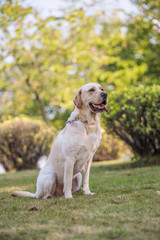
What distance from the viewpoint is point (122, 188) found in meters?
4.71

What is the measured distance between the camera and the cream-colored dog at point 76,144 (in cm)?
405

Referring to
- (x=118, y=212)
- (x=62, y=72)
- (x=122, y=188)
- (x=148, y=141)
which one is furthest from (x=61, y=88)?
(x=118, y=212)

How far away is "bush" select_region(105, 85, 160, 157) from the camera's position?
25.4 feet

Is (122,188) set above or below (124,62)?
above

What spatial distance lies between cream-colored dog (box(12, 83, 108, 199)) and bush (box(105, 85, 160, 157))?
3.65 meters

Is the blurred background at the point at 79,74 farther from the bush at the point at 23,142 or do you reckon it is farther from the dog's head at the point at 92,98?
the dog's head at the point at 92,98

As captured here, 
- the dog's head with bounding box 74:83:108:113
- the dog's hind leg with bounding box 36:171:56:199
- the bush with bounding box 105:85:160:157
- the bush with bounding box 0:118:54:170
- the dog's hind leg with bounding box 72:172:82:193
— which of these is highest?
the dog's head with bounding box 74:83:108:113

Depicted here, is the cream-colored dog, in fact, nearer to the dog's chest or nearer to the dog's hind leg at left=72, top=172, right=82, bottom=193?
the dog's chest

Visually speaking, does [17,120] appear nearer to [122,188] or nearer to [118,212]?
[122,188]

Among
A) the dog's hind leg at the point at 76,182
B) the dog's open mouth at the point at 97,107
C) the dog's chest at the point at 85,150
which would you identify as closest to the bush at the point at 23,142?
the dog's hind leg at the point at 76,182

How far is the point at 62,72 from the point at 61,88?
3.06ft

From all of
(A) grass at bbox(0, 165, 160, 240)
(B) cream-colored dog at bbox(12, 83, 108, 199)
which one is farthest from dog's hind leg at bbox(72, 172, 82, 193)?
(A) grass at bbox(0, 165, 160, 240)

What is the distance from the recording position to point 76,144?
13.2 ft

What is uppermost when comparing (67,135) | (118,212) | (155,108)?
(67,135)
